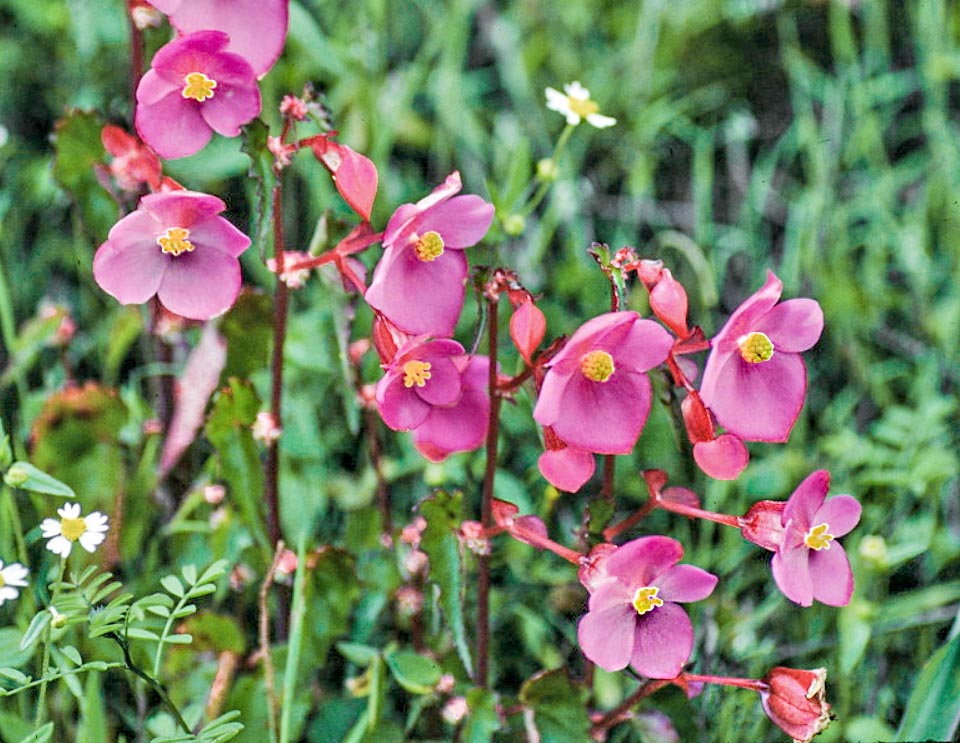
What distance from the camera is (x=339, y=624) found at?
1.05 m

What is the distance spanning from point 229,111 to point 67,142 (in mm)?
332

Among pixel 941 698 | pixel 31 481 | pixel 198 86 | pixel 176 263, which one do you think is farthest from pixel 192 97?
pixel 941 698

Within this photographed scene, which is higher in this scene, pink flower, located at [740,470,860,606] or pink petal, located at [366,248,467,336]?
pink petal, located at [366,248,467,336]

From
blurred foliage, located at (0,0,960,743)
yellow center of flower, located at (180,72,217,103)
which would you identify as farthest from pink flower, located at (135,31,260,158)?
blurred foliage, located at (0,0,960,743)

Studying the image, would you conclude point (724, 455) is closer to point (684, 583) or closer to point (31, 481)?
point (684, 583)

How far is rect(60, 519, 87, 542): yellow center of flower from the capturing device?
894mm

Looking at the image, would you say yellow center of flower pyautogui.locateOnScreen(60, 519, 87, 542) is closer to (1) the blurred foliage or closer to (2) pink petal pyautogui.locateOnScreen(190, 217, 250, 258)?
(1) the blurred foliage

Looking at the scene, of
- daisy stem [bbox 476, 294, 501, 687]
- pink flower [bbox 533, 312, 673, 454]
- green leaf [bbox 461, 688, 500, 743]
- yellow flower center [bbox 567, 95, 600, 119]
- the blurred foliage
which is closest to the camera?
pink flower [bbox 533, 312, 673, 454]

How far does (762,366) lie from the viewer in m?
0.82

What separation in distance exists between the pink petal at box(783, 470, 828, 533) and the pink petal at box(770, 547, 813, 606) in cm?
2

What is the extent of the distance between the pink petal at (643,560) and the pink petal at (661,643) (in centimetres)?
3

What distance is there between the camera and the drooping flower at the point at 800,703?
2.66ft

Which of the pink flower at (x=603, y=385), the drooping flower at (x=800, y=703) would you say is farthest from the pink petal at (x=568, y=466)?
the drooping flower at (x=800, y=703)

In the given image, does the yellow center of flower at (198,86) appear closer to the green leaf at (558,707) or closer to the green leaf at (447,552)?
the green leaf at (447,552)
